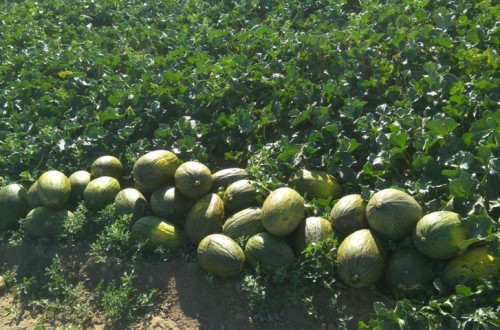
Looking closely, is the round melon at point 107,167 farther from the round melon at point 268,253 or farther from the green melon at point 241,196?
the round melon at point 268,253

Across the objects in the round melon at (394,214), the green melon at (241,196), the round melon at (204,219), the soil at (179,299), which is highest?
the round melon at (394,214)

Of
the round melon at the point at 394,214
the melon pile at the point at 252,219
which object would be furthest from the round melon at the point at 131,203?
the round melon at the point at 394,214

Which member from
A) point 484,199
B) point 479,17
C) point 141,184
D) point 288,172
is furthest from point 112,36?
point 484,199

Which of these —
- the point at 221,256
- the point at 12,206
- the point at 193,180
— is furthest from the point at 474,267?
the point at 12,206

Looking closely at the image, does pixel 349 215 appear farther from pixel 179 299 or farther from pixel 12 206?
pixel 12 206

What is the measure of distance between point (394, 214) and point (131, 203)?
2343 millimetres

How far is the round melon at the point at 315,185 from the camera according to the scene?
15.3 ft

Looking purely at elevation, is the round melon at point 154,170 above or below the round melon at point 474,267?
above

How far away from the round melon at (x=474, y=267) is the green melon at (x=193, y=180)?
2.10m

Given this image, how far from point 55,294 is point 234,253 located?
1622 mm

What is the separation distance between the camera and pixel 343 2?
7.45m

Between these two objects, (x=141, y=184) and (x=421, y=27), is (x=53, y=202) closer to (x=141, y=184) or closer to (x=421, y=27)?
(x=141, y=184)

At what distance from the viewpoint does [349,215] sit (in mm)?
4242

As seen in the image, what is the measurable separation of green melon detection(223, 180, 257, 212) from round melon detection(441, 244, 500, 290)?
1673 mm
